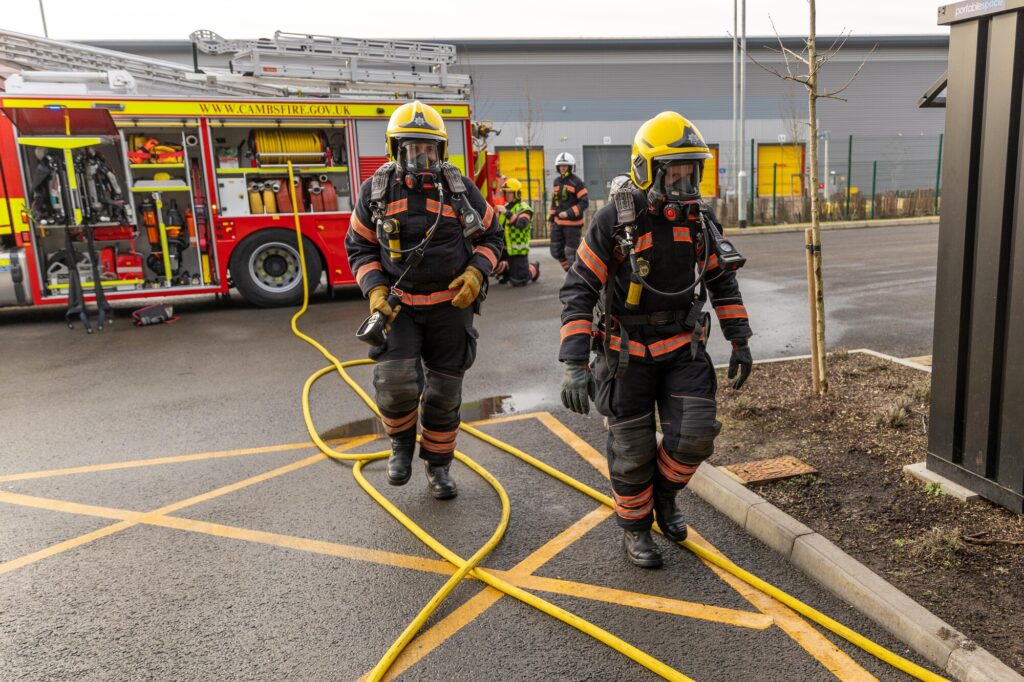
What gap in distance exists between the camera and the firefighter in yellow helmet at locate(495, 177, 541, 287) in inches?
504

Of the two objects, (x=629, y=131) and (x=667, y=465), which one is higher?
(x=629, y=131)

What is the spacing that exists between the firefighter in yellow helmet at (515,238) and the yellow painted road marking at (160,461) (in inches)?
301

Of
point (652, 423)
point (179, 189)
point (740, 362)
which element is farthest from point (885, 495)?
point (179, 189)

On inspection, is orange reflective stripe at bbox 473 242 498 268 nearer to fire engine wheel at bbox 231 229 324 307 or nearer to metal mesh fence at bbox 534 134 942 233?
fire engine wheel at bbox 231 229 324 307

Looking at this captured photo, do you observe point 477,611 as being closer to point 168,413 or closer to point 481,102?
point 168,413

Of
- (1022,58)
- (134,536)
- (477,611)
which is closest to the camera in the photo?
(477,611)

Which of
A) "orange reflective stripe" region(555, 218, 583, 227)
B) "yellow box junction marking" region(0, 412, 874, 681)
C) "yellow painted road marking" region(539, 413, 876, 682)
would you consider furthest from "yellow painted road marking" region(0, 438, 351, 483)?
"orange reflective stripe" region(555, 218, 583, 227)

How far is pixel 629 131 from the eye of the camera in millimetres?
40312

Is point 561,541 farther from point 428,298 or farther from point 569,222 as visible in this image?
point 569,222

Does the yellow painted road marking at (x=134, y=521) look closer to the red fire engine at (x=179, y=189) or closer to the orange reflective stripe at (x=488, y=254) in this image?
the orange reflective stripe at (x=488, y=254)

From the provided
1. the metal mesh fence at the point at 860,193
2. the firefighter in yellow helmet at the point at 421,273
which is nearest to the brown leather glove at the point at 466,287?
the firefighter in yellow helmet at the point at 421,273

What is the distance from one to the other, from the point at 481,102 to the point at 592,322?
3786 centimetres

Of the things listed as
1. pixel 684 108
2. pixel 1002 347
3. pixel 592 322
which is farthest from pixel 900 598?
pixel 684 108

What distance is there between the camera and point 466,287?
4.22 meters
